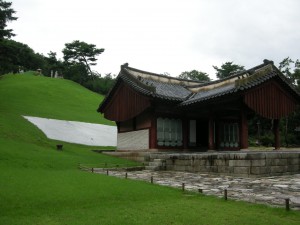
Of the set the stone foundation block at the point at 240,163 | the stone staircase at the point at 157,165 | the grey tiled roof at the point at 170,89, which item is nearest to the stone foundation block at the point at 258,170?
the stone foundation block at the point at 240,163

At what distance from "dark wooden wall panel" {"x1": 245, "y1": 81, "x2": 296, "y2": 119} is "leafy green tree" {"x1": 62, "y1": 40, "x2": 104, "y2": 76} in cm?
6160

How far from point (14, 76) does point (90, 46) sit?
2006 cm

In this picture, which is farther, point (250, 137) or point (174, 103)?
point (250, 137)

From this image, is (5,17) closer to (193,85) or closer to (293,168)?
(193,85)

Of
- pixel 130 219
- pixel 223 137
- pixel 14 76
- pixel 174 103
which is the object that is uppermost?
pixel 14 76

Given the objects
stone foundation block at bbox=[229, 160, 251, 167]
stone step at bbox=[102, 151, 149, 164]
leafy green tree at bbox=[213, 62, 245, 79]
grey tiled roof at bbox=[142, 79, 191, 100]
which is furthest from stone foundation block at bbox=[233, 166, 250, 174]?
leafy green tree at bbox=[213, 62, 245, 79]

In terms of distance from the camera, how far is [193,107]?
19.8 metres

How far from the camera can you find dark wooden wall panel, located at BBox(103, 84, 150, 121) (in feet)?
68.0

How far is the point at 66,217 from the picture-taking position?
6.15 m

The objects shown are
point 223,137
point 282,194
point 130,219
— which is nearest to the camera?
point 130,219

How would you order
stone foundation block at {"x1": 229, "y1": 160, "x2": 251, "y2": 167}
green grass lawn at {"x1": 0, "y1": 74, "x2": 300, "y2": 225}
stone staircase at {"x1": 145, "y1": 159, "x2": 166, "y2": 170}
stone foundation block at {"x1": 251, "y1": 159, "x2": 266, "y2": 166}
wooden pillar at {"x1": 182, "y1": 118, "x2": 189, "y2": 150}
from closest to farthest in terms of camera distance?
green grass lawn at {"x1": 0, "y1": 74, "x2": 300, "y2": 225}
stone foundation block at {"x1": 251, "y1": 159, "x2": 266, "y2": 166}
stone foundation block at {"x1": 229, "y1": 160, "x2": 251, "y2": 167}
stone staircase at {"x1": 145, "y1": 159, "x2": 166, "y2": 170}
wooden pillar at {"x1": 182, "y1": 118, "x2": 189, "y2": 150}

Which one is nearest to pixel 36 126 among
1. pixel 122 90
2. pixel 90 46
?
pixel 122 90

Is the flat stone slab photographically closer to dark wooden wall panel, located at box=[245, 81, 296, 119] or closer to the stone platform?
the stone platform

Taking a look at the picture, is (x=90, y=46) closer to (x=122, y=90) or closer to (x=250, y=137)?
(x=250, y=137)
